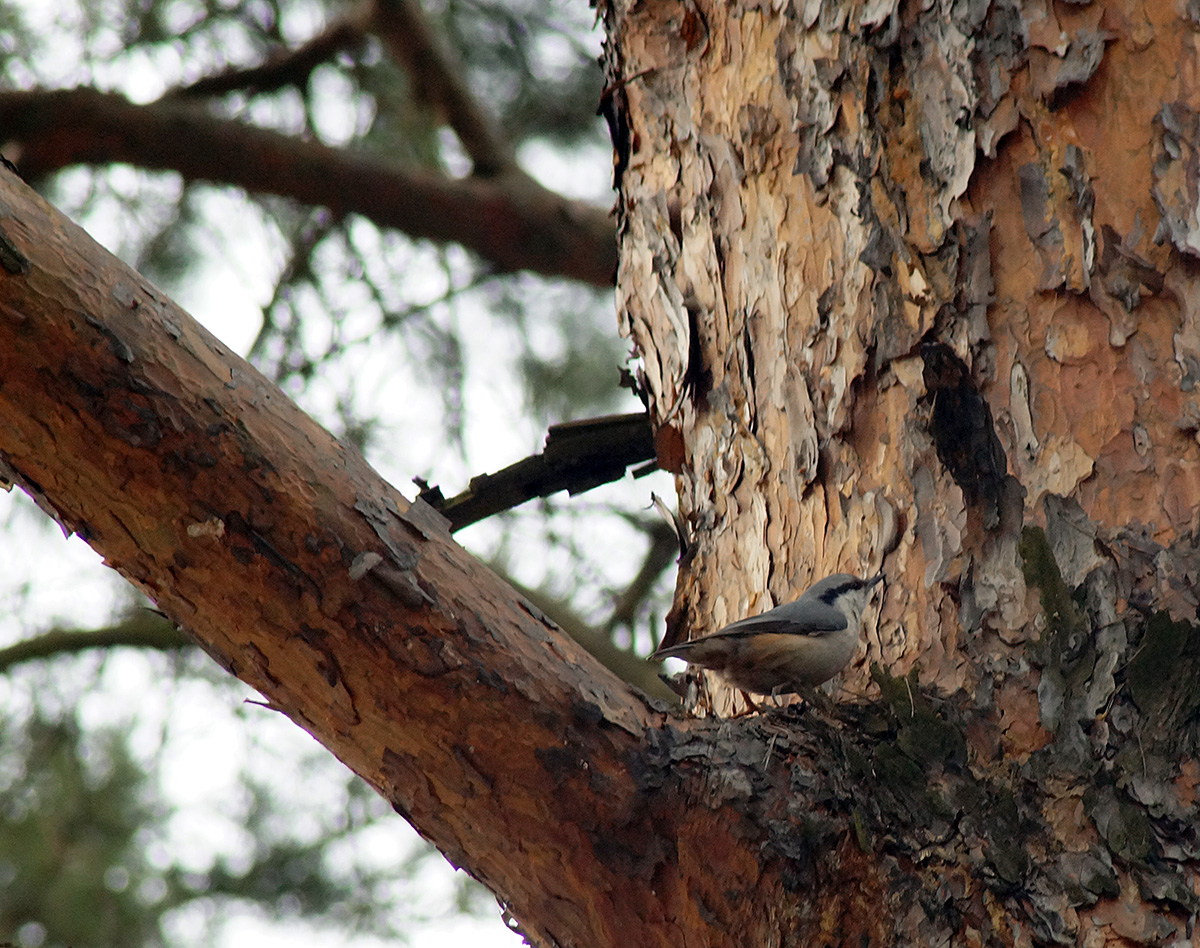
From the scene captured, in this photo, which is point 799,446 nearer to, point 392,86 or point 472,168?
point 472,168

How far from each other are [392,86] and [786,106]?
2970 millimetres

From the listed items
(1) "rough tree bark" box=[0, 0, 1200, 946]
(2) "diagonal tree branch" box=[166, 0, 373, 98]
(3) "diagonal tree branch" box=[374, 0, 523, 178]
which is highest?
(2) "diagonal tree branch" box=[166, 0, 373, 98]

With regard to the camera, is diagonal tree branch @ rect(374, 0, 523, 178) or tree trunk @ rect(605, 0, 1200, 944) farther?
diagonal tree branch @ rect(374, 0, 523, 178)

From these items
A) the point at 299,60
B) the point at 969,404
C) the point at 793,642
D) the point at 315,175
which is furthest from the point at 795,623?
the point at 299,60

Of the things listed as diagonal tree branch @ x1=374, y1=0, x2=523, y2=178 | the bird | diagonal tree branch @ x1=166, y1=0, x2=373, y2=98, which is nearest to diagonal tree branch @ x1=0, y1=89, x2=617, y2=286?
diagonal tree branch @ x1=374, y1=0, x2=523, y2=178

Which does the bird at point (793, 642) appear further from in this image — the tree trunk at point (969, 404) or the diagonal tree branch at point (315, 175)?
the diagonal tree branch at point (315, 175)

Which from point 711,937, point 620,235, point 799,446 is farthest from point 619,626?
point 711,937

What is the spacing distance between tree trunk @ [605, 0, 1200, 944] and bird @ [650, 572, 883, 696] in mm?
36

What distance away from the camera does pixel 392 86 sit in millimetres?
4438

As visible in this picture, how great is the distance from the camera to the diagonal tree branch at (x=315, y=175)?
3.39 metres

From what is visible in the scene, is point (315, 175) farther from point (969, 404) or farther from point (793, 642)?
point (969, 404)

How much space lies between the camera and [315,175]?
3523 mm

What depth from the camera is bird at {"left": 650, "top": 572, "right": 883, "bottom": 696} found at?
1.67m

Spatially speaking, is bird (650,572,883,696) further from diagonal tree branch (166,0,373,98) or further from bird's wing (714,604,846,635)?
diagonal tree branch (166,0,373,98)
